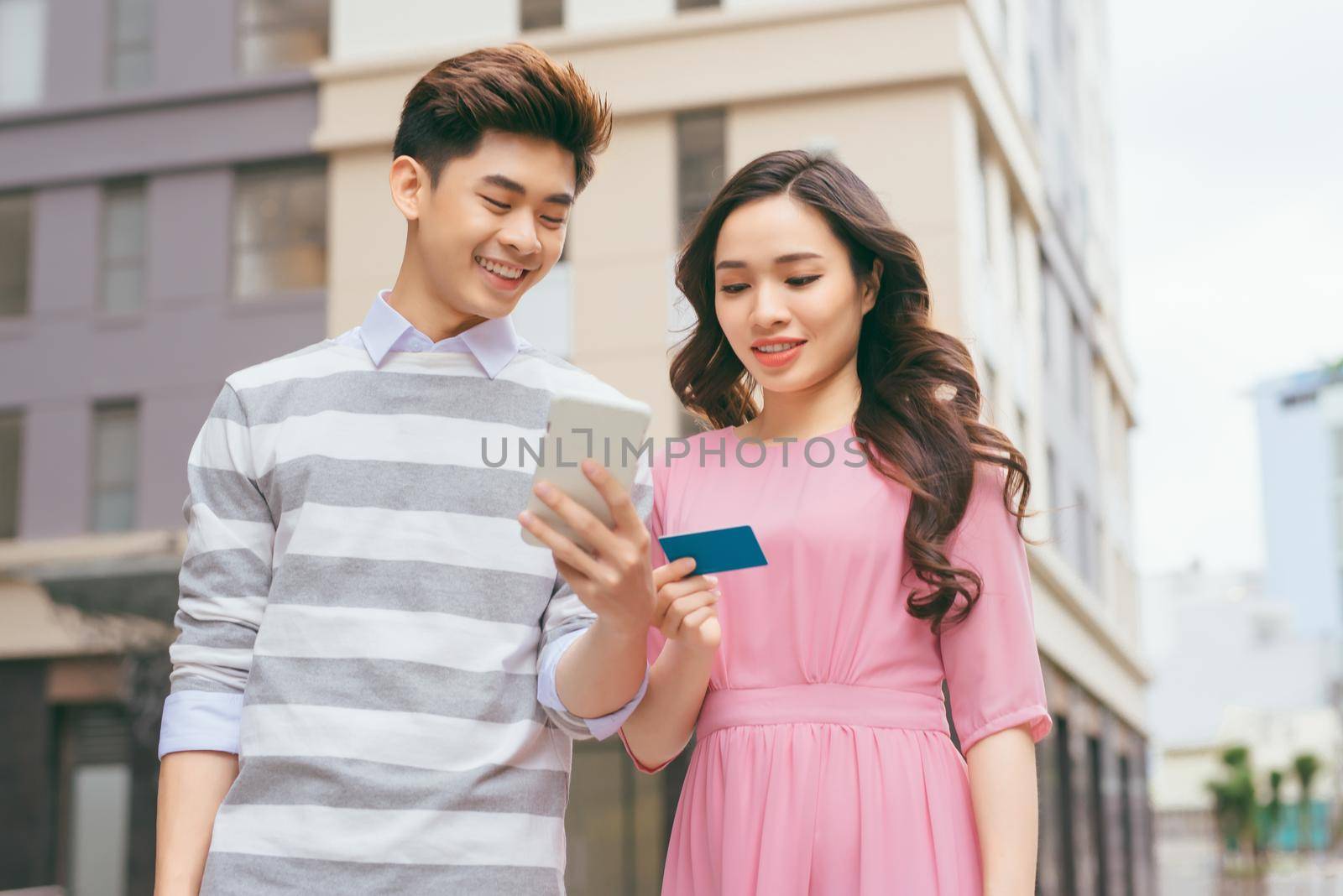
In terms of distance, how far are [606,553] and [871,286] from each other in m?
0.99

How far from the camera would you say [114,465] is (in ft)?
54.3

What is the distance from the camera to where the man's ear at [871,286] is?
283 centimetres

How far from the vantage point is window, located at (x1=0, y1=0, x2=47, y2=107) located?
17.4 meters

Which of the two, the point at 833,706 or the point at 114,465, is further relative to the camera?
the point at 114,465

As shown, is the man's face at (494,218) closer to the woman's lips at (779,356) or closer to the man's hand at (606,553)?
the woman's lips at (779,356)

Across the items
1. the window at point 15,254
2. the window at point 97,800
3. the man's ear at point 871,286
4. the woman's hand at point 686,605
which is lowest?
the window at point 97,800

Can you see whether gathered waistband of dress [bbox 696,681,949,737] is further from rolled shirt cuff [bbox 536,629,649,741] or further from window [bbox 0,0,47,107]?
window [bbox 0,0,47,107]

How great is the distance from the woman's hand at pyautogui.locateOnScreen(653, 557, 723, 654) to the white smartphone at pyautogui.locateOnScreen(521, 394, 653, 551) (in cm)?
29

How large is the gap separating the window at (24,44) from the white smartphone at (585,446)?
17329mm

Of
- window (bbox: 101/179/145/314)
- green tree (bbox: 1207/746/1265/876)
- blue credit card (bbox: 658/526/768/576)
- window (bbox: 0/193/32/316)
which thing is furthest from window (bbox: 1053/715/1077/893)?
green tree (bbox: 1207/746/1265/876)

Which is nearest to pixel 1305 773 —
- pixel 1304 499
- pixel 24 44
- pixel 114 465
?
pixel 1304 499

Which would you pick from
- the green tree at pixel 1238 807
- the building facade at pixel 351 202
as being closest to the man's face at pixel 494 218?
the building facade at pixel 351 202

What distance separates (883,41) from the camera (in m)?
14.8

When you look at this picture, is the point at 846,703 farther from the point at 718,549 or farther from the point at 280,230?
the point at 280,230
